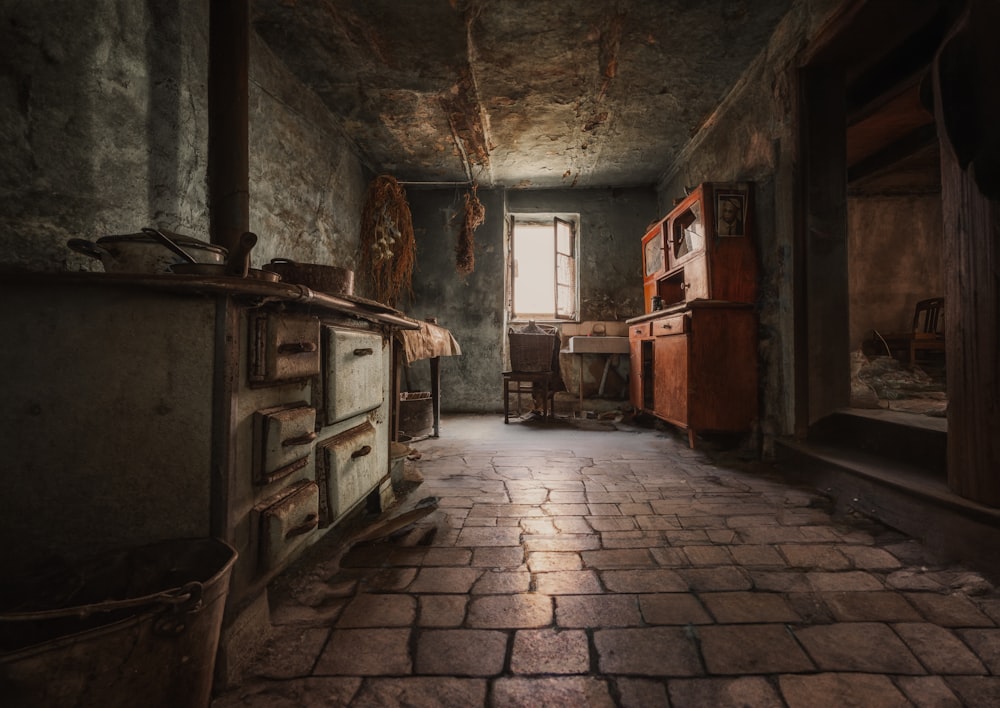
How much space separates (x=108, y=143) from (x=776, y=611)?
149 inches

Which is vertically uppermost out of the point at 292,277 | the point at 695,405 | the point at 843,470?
the point at 292,277

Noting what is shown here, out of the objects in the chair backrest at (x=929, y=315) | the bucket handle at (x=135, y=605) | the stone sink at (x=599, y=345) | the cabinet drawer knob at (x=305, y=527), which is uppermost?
the chair backrest at (x=929, y=315)

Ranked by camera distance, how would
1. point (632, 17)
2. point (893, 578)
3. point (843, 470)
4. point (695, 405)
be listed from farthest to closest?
point (695, 405)
point (632, 17)
point (843, 470)
point (893, 578)

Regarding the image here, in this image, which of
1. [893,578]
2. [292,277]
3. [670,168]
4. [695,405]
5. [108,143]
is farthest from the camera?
[670,168]

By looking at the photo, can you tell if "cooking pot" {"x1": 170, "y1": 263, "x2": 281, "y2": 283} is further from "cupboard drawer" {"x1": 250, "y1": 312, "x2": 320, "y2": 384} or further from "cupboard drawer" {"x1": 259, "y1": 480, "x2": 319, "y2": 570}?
"cupboard drawer" {"x1": 259, "y1": 480, "x2": 319, "y2": 570}

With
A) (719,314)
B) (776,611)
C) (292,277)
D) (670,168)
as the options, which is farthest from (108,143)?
(670,168)

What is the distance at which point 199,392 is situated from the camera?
1284 millimetres

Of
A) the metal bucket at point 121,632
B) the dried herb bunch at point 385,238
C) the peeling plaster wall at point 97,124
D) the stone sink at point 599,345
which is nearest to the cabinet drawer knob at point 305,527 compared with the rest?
the metal bucket at point 121,632

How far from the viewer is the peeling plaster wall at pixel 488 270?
7512mm

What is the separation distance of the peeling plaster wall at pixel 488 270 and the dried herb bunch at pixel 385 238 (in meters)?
0.78

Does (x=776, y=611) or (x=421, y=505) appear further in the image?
(x=421, y=505)

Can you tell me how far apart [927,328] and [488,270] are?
714 cm

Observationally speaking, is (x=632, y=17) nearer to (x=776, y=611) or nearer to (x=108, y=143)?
(x=108, y=143)

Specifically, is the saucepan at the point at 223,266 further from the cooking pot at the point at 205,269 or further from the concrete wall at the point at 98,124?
the concrete wall at the point at 98,124
